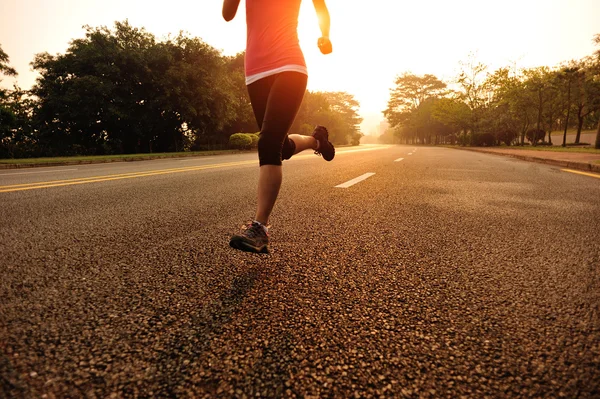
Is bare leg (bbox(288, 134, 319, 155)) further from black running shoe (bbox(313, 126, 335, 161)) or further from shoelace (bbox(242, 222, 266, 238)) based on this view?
shoelace (bbox(242, 222, 266, 238))

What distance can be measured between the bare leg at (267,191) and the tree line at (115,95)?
24553mm

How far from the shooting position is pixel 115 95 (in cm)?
2419

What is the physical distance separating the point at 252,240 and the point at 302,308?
643 mm

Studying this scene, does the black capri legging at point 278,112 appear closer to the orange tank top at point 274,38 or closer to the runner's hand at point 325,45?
the orange tank top at point 274,38

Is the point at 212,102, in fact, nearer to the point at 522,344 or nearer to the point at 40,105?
the point at 40,105

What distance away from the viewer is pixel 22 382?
0.89m

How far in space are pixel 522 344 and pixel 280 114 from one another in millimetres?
1743

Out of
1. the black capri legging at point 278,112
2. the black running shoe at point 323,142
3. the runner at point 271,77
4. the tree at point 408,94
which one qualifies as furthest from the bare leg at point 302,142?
the tree at point 408,94

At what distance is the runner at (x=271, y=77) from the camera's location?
2.11m

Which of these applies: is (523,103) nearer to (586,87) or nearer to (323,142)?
(586,87)

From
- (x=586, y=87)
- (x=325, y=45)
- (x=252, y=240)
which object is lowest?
(x=252, y=240)

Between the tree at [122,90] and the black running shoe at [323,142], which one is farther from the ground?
the tree at [122,90]

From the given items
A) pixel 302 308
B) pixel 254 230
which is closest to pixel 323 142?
pixel 254 230

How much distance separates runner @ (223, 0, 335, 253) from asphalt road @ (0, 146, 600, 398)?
464mm
